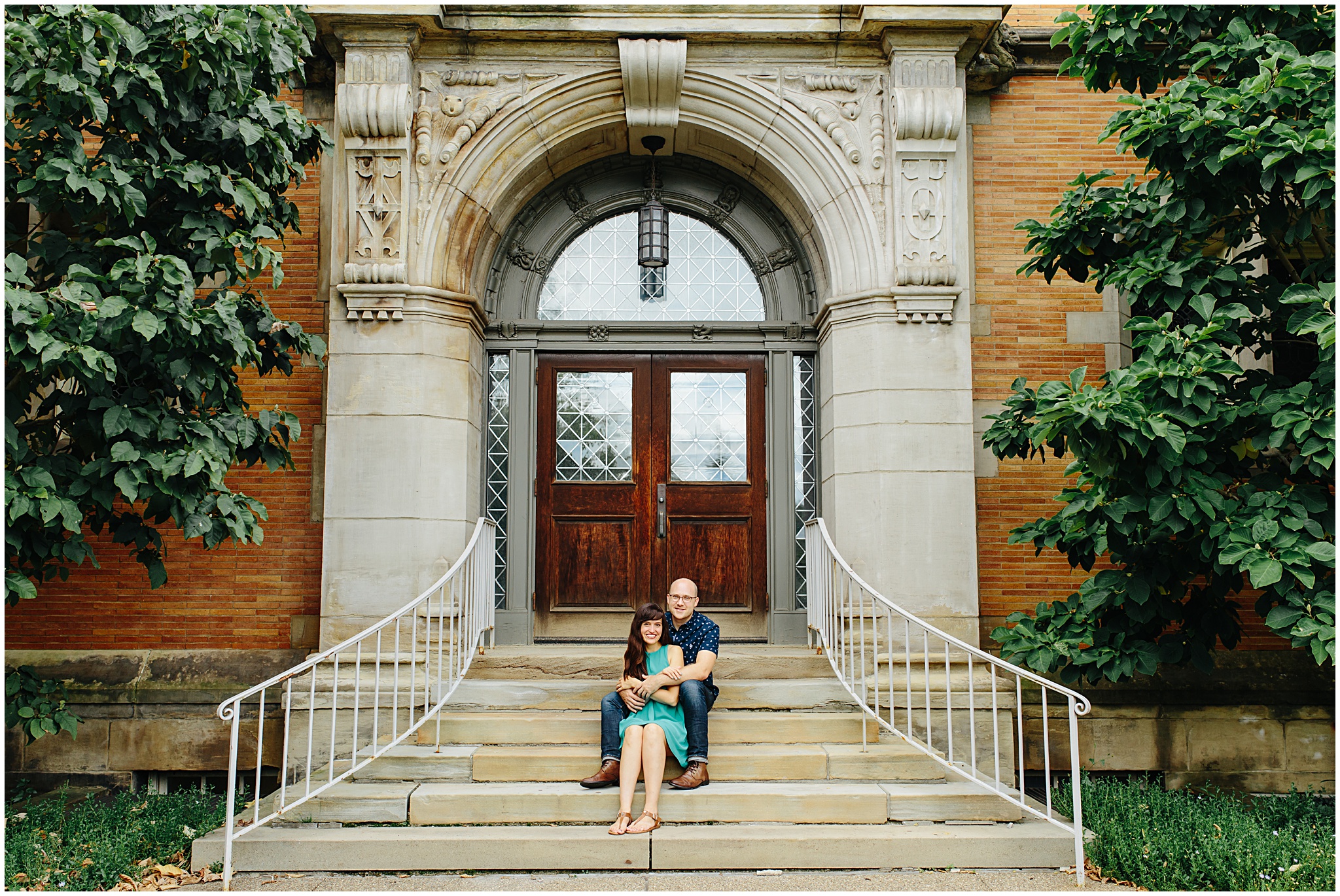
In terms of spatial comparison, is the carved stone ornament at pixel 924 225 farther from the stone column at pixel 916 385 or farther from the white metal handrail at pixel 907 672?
the white metal handrail at pixel 907 672

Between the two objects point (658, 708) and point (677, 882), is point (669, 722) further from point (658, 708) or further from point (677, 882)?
point (677, 882)

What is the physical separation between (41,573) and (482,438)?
10.8ft

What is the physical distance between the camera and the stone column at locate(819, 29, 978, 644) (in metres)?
7.07

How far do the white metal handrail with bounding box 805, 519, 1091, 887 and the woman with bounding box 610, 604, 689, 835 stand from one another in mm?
1184

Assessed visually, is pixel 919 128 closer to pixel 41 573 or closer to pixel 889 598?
pixel 889 598

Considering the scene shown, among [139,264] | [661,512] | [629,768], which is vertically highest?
[139,264]

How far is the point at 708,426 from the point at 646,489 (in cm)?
75

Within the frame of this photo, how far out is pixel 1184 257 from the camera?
18.5 ft

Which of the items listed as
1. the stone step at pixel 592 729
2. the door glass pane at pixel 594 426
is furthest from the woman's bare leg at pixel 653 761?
the door glass pane at pixel 594 426

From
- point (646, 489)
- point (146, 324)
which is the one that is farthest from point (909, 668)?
point (146, 324)

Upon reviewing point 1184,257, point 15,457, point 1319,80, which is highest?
point 1319,80

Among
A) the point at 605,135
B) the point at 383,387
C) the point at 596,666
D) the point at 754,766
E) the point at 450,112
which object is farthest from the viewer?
the point at 605,135

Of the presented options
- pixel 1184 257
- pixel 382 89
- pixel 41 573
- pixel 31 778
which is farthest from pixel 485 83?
pixel 31 778

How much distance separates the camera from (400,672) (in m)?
6.75
